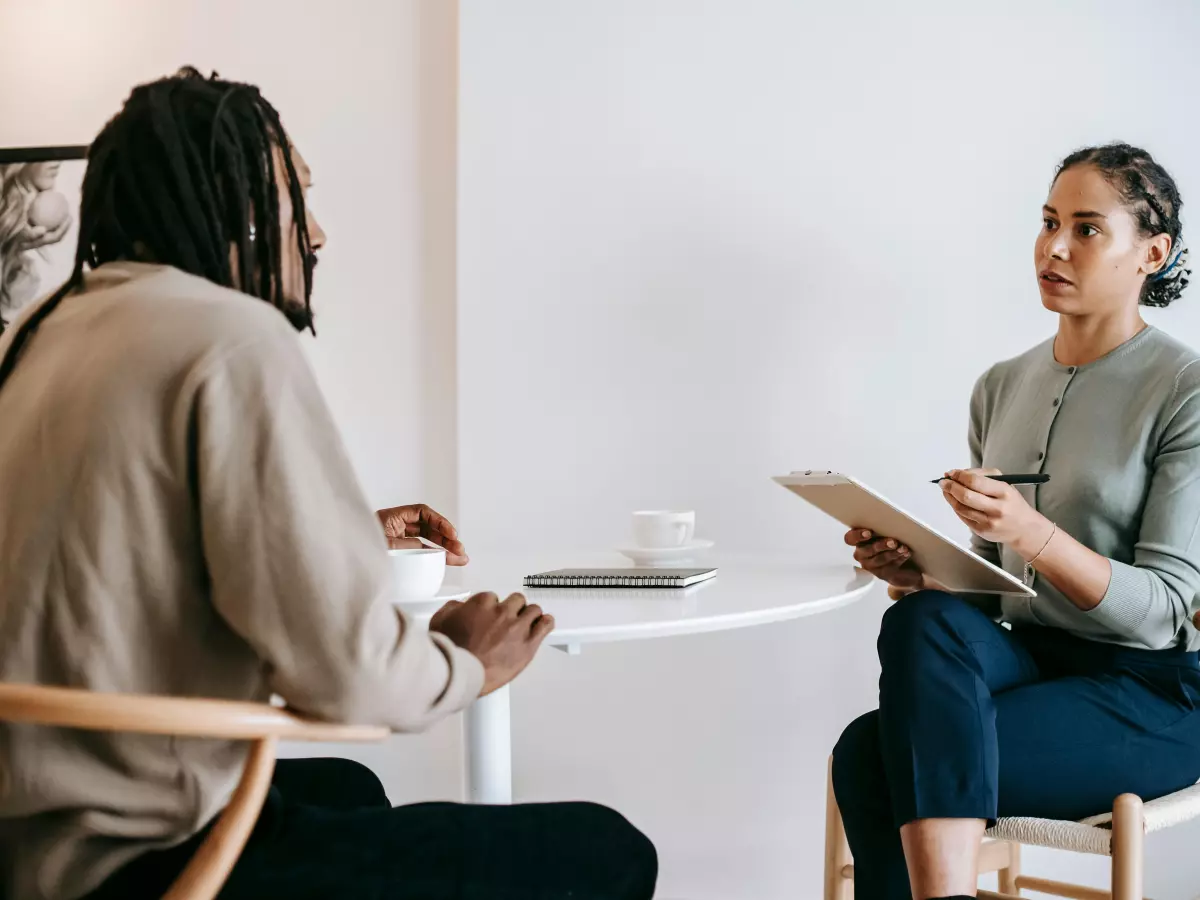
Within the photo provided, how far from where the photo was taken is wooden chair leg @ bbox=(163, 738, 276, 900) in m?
0.78

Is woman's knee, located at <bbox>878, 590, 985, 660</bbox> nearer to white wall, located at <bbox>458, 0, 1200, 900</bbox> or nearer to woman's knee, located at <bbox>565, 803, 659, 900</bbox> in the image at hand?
woman's knee, located at <bbox>565, 803, 659, 900</bbox>

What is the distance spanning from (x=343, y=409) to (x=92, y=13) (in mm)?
1060

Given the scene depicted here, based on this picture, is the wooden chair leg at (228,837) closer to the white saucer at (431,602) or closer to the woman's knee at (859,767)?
the white saucer at (431,602)

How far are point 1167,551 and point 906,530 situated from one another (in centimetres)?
35

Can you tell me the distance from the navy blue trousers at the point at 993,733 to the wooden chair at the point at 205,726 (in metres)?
0.74

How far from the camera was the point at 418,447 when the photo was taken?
2.34m

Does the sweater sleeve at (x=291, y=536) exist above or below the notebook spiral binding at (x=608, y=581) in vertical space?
above

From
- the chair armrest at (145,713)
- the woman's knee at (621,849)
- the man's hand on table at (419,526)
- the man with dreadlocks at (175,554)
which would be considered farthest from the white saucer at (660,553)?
the chair armrest at (145,713)

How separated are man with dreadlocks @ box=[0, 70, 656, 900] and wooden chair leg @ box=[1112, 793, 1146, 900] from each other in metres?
0.75

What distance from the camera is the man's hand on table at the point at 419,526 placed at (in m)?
1.58

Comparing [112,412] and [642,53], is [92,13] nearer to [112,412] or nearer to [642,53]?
[642,53]

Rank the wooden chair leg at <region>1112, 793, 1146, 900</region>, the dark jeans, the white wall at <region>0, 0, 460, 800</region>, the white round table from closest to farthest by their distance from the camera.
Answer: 1. the dark jeans
2. the white round table
3. the wooden chair leg at <region>1112, 793, 1146, 900</region>
4. the white wall at <region>0, 0, 460, 800</region>

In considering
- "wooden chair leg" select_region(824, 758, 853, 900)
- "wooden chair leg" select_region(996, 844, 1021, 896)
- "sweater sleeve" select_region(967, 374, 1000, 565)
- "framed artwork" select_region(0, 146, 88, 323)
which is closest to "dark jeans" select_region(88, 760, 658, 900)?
"wooden chair leg" select_region(824, 758, 853, 900)

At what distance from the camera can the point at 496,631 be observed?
0.98 meters
